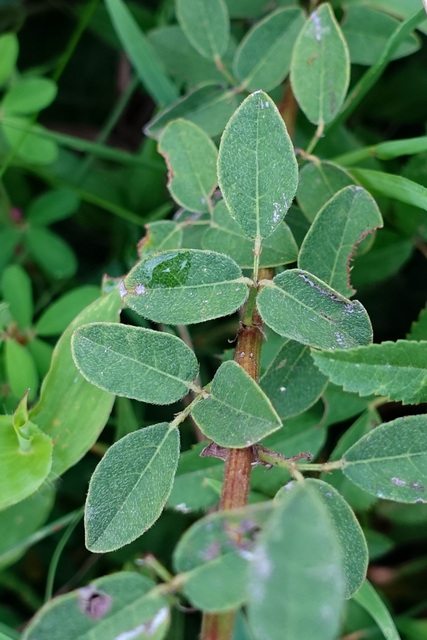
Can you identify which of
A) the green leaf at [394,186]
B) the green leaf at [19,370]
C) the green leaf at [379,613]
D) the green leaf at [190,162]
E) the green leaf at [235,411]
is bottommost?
the green leaf at [379,613]

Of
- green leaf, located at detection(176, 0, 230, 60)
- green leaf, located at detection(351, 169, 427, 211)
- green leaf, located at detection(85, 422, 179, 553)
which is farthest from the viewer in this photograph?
green leaf, located at detection(176, 0, 230, 60)

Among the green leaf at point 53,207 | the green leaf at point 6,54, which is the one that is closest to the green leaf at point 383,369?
the green leaf at point 53,207

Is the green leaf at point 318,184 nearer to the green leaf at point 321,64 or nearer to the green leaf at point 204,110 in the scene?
the green leaf at point 321,64

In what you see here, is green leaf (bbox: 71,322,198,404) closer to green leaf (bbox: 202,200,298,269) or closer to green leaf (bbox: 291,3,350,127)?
green leaf (bbox: 202,200,298,269)

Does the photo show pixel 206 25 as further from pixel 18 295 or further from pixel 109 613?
pixel 109 613

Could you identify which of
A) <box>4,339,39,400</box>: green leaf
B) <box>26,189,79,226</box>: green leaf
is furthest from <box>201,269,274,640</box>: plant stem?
<box>26,189,79,226</box>: green leaf
